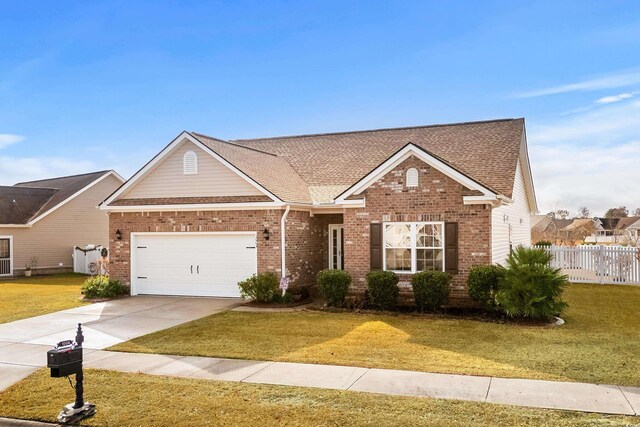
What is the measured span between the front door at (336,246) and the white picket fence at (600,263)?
8715 mm

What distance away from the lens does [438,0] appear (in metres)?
14.5

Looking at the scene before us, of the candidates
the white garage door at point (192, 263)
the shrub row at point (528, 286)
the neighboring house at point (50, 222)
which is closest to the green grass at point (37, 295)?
the neighboring house at point (50, 222)

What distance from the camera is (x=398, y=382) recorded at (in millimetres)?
7754

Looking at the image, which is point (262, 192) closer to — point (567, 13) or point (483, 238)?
point (483, 238)

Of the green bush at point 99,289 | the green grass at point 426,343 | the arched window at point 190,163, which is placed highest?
the arched window at point 190,163

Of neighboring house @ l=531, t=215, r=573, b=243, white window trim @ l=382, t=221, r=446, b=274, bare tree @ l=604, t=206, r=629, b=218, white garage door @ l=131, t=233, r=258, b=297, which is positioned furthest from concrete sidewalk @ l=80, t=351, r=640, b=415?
bare tree @ l=604, t=206, r=629, b=218

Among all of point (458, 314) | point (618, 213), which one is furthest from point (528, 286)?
point (618, 213)

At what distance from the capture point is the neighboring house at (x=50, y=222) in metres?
27.5

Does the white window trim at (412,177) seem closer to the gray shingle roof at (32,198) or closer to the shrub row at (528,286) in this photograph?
the shrub row at (528,286)

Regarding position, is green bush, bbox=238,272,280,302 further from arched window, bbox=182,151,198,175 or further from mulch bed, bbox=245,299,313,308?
arched window, bbox=182,151,198,175

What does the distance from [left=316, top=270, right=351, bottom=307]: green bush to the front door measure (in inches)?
143

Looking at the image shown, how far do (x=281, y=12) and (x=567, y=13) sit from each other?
8186 millimetres

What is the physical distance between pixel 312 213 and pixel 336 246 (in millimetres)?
1640

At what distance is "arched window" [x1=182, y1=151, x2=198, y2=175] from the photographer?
17531mm
